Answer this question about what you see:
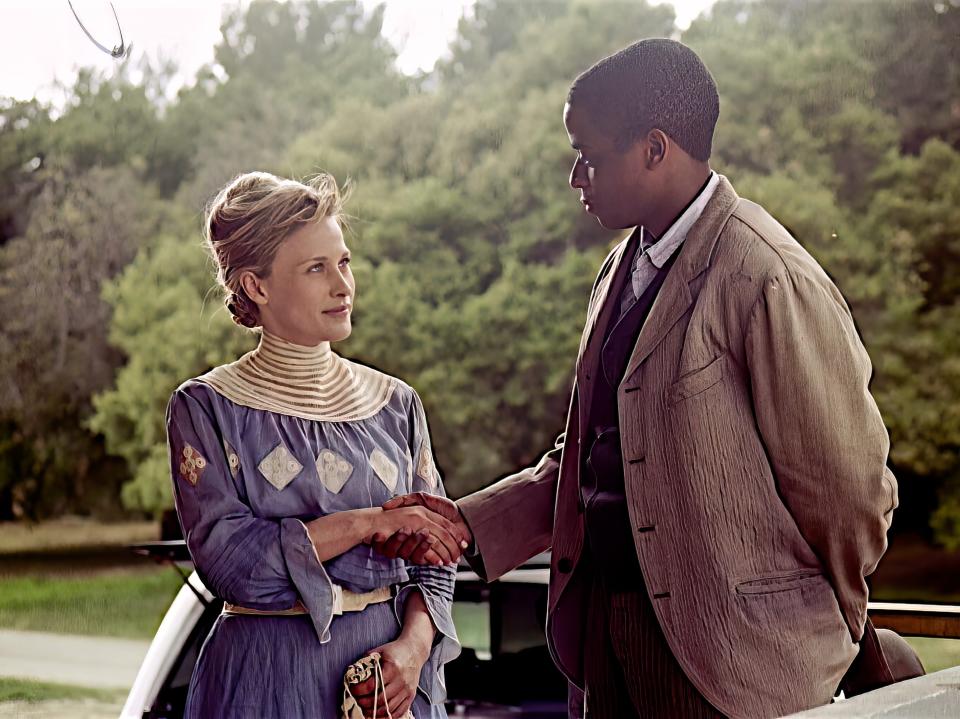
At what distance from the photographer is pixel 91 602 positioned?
10938mm

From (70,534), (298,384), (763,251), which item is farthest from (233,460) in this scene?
(70,534)

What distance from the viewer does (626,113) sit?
175 cm

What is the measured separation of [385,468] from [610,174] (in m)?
0.54

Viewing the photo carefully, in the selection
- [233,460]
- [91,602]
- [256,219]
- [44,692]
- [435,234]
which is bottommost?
[44,692]

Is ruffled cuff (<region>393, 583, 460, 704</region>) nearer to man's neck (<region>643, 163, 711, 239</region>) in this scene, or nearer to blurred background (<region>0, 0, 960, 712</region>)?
man's neck (<region>643, 163, 711, 239</region>)

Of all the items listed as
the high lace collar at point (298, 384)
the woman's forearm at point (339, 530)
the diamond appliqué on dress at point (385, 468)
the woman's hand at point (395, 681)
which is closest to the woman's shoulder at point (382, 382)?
the high lace collar at point (298, 384)

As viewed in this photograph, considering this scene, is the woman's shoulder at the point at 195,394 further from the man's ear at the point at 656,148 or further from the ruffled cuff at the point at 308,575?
the man's ear at the point at 656,148

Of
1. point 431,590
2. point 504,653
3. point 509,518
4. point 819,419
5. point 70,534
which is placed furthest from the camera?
point 70,534

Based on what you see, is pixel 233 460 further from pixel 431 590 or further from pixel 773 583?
pixel 773 583

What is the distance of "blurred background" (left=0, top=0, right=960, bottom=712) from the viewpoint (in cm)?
1098

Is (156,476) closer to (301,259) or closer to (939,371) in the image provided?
(939,371)

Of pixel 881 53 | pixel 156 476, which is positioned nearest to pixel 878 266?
pixel 881 53

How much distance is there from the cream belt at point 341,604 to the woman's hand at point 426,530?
0.28ft

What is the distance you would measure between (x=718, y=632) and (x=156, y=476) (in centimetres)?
1067
